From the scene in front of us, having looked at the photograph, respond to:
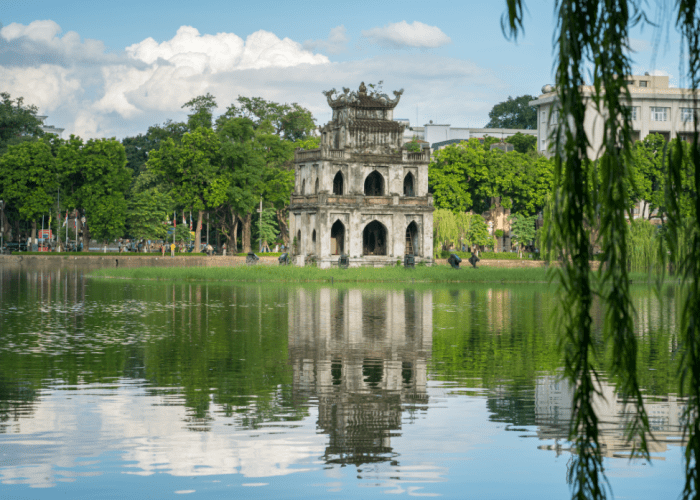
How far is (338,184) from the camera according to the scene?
240 feet

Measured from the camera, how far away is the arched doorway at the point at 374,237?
239 feet

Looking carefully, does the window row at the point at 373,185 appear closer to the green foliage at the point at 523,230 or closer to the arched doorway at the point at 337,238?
the arched doorway at the point at 337,238

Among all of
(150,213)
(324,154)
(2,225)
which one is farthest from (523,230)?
(2,225)

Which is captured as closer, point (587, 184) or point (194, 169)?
point (587, 184)

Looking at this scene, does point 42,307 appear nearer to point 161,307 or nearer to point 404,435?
point 161,307

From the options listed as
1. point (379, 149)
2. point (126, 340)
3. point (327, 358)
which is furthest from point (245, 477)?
point (379, 149)

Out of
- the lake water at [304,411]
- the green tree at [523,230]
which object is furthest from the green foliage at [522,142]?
the lake water at [304,411]

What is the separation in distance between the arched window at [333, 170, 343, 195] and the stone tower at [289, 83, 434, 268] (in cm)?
8

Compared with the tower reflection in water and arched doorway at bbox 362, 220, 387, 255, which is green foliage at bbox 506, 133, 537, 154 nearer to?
→ arched doorway at bbox 362, 220, 387, 255

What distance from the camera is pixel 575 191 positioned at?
5.66m

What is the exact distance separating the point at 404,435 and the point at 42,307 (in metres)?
25.3

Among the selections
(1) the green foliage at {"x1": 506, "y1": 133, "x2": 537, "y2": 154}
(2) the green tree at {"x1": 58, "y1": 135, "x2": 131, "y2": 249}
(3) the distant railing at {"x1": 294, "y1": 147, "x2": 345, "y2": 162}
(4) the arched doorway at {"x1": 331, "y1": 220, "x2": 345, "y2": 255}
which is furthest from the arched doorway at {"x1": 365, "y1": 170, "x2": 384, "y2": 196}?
(1) the green foliage at {"x1": 506, "y1": 133, "x2": 537, "y2": 154}

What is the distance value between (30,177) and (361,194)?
47.3 m

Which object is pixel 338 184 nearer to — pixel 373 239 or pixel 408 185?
pixel 373 239
